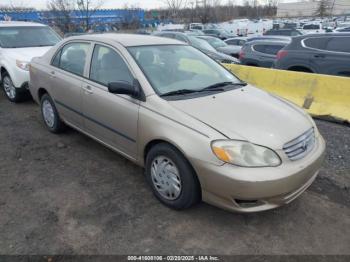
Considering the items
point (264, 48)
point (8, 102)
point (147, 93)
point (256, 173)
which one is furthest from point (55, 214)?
point (264, 48)

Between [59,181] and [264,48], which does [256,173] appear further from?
[264,48]

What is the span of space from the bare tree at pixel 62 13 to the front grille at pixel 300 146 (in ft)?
70.7

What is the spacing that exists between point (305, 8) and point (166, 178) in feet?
A: 295

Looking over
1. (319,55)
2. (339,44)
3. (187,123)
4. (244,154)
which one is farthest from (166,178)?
(339,44)

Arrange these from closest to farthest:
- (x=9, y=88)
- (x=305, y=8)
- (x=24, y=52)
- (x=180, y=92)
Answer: (x=180, y=92), (x=24, y=52), (x=9, y=88), (x=305, y=8)

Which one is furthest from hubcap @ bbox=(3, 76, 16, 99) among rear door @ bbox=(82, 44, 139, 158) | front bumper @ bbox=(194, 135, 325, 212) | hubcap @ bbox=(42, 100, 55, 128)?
front bumper @ bbox=(194, 135, 325, 212)

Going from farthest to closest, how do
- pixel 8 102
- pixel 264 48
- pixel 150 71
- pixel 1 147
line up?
pixel 264 48
pixel 8 102
pixel 1 147
pixel 150 71

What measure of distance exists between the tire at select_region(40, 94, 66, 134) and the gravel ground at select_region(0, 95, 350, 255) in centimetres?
80

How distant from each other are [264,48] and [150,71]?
300 inches

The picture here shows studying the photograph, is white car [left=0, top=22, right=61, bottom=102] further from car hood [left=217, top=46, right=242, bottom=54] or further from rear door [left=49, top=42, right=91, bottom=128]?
car hood [left=217, top=46, right=242, bottom=54]

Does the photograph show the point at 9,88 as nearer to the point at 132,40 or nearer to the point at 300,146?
the point at 132,40

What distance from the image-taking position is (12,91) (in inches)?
274

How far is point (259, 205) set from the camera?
9.36 ft

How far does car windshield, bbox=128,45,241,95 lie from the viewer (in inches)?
139
